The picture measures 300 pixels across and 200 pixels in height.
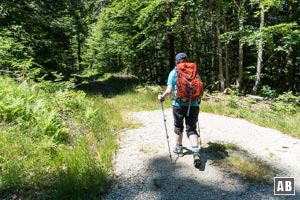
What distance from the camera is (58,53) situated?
14.6 m

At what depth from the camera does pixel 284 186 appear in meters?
4.51

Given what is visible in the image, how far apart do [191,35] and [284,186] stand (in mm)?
14039

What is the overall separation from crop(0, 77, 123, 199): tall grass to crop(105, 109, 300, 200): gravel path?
15.9 inches

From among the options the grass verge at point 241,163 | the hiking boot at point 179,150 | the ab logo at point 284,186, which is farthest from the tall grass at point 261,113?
the hiking boot at point 179,150

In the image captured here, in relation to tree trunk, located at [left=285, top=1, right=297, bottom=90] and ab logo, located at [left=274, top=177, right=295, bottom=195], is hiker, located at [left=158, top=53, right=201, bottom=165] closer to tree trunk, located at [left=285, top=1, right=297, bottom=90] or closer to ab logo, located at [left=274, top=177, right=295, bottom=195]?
ab logo, located at [left=274, top=177, right=295, bottom=195]

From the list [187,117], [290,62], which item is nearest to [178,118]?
[187,117]

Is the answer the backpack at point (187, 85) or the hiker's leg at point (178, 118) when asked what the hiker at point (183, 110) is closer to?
the hiker's leg at point (178, 118)

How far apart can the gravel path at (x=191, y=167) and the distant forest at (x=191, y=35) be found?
16.1 feet

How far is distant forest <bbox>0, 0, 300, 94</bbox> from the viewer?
11625 mm

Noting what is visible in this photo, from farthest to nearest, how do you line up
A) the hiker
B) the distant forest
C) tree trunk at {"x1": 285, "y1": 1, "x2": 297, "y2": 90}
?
tree trunk at {"x1": 285, "y1": 1, "x2": 297, "y2": 90}
the distant forest
the hiker

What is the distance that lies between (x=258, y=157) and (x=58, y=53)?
38.9 feet

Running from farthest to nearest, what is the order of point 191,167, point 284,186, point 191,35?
point 191,35 < point 191,167 < point 284,186

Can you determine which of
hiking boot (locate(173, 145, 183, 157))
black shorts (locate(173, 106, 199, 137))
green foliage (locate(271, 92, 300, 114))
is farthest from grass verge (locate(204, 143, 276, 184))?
green foliage (locate(271, 92, 300, 114))

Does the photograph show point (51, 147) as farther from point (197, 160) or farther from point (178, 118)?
point (197, 160)
